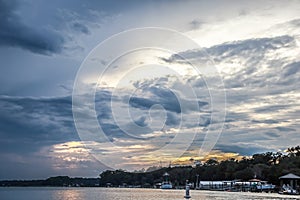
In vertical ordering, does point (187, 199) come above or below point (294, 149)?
below

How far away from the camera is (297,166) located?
132875 mm

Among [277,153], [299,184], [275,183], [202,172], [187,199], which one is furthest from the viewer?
[202,172]

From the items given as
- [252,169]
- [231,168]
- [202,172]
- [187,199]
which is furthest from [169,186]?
[187,199]

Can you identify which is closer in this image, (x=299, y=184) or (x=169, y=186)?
(x=299, y=184)

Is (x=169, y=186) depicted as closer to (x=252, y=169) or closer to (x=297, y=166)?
(x=252, y=169)

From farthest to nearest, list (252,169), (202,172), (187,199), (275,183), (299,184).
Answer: (202,172), (252,169), (275,183), (299,184), (187,199)

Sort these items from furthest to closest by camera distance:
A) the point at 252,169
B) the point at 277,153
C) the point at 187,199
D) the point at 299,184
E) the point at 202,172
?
the point at 202,172 → the point at 277,153 → the point at 252,169 → the point at 299,184 → the point at 187,199

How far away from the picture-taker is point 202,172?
192375 millimetres

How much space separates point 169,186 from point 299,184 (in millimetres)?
74711

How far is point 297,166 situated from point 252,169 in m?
22.4

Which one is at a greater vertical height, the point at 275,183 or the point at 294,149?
the point at 294,149

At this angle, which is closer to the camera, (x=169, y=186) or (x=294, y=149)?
(x=294, y=149)

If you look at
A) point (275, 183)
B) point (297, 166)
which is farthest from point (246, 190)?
point (297, 166)

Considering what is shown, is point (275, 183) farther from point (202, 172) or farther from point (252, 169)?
point (202, 172)
